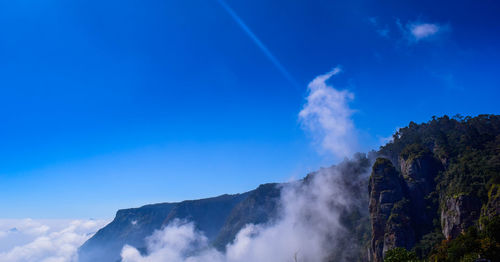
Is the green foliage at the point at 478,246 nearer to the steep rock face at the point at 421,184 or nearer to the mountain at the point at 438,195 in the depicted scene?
the mountain at the point at 438,195

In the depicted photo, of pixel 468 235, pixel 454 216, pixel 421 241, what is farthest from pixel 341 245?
pixel 468 235

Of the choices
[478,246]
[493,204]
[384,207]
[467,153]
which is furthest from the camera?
[384,207]

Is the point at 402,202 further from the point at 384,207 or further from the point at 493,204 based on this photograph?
the point at 493,204

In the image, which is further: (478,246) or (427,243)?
(427,243)

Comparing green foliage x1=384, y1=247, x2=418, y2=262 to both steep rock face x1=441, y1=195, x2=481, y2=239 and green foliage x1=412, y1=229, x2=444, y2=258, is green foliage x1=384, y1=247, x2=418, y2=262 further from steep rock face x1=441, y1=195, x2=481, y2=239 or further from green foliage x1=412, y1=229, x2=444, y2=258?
green foliage x1=412, y1=229, x2=444, y2=258

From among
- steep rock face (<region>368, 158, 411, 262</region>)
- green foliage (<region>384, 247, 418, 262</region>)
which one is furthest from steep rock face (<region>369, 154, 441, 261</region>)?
green foliage (<region>384, 247, 418, 262</region>)

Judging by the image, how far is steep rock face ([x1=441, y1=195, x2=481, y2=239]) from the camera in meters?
109

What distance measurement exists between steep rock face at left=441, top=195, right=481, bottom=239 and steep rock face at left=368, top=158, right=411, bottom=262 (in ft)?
69.1

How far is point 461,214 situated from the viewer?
11225 centimetres

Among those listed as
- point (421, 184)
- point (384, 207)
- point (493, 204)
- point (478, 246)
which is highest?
point (421, 184)

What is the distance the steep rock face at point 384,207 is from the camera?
136375 mm

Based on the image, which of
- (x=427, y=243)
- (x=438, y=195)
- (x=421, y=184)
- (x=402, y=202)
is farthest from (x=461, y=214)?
(x=421, y=184)

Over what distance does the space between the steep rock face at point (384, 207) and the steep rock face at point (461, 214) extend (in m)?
21.0

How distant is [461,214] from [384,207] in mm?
37825
